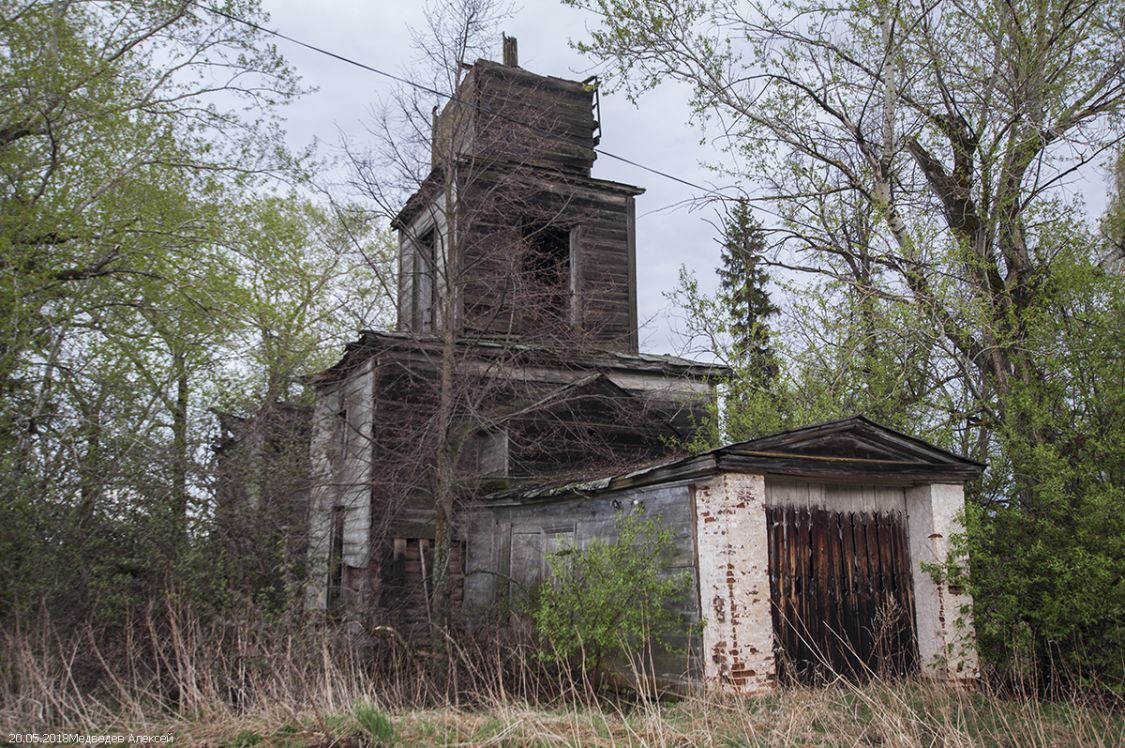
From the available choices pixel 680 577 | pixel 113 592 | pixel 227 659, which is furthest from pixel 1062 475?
pixel 113 592

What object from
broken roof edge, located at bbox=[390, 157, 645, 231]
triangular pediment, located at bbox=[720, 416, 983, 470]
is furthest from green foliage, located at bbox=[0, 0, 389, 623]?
triangular pediment, located at bbox=[720, 416, 983, 470]

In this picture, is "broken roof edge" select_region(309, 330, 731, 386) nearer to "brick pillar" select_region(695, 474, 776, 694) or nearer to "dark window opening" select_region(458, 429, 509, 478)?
"dark window opening" select_region(458, 429, 509, 478)

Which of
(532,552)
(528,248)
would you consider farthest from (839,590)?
(528,248)

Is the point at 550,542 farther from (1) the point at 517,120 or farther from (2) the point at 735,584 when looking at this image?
(1) the point at 517,120

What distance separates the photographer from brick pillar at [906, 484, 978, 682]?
9.87 metres

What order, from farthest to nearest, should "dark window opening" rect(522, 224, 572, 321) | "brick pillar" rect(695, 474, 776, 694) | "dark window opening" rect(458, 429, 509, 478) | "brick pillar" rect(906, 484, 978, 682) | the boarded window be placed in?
"dark window opening" rect(522, 224, 572, 321)
"dark window opening" rect(458, 429, 509, 478)
the boarded window
"brick pillar" rect(906, 484, 978, 682)
"brick pillar" rect(695, 474, 776, 694)

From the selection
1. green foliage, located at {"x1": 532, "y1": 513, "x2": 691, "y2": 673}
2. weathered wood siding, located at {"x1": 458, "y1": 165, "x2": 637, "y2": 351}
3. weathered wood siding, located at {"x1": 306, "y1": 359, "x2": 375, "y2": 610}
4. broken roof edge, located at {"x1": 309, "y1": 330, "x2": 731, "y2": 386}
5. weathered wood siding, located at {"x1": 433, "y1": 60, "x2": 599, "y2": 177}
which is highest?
weathered wood siding, located at {"x1": 433, "y1": 60, "x2": 599, "y2": 177}

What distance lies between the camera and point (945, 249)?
39.0ft

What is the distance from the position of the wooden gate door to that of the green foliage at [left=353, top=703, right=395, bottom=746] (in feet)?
15.2

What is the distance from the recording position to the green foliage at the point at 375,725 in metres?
6.14

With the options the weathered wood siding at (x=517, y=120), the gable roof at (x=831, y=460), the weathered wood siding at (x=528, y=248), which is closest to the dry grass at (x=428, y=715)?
the gable roof at (x=831, y=460)

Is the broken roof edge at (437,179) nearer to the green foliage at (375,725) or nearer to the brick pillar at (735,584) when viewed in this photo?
the brick pillar at (735,584)

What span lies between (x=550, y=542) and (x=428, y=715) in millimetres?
4996

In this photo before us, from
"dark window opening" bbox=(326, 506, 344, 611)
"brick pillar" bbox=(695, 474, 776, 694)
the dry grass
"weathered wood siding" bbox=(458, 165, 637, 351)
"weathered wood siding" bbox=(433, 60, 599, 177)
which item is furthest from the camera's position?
"dark window opening" bbox=(326, 506, 344, 611)
